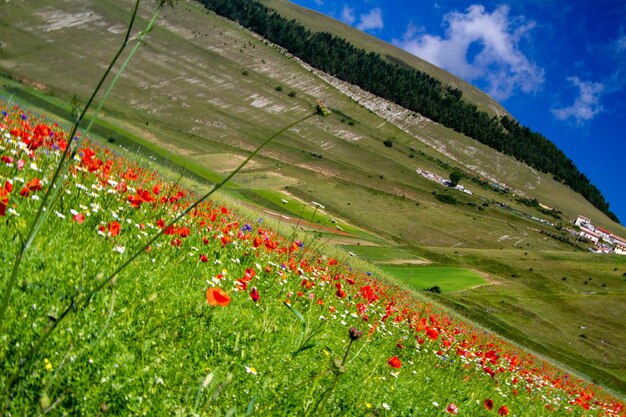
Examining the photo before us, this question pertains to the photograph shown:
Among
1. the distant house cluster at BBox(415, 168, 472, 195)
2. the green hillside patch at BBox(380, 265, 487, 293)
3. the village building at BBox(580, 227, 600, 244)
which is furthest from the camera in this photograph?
the village building at BBox(580, 227, 600, 244)

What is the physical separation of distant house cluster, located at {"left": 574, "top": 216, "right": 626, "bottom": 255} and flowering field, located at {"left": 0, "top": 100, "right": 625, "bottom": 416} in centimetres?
15823

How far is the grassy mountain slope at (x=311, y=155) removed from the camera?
4834cm

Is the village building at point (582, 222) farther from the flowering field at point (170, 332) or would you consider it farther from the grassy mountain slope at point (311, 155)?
the flowering field at point (170, 332)

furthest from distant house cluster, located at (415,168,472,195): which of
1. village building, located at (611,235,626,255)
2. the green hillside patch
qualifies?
the green hillside patch

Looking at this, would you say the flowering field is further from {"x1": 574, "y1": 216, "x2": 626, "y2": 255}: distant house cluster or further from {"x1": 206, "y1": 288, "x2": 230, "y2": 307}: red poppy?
{"x1": 574, "y1": 216, "x2": 626, "y2": 255}: distant house cluster

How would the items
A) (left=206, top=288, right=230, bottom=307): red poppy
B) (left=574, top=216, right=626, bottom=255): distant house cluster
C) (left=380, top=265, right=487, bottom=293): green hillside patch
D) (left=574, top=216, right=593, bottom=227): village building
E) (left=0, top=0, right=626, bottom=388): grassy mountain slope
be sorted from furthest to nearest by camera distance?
(left=574, top=216, right=593, bottom=227): village building < (left=574, top=216, right=626, bottom=255): distant house cluster < (left=0, top=0, right=626, bottom=388): grassy mountain slope < (left=380, top=265, right=487, bottom=293): green hillside patch < (left=206, top=288, right=230, bottom=307): red poppy

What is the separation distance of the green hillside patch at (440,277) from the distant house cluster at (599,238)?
108m

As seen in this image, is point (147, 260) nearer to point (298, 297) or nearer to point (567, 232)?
point (298, 297)

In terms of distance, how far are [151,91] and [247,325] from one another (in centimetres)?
12057

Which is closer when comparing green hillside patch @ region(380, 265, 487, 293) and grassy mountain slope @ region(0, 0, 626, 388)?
green hillside patch @ region(380, 265, 487, 293)

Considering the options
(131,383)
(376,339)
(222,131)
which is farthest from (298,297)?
(222,131)

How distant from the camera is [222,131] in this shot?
369ft

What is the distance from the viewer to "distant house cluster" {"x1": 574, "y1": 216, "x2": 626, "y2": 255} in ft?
508

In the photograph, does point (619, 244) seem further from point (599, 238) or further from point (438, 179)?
point (438, 179)
